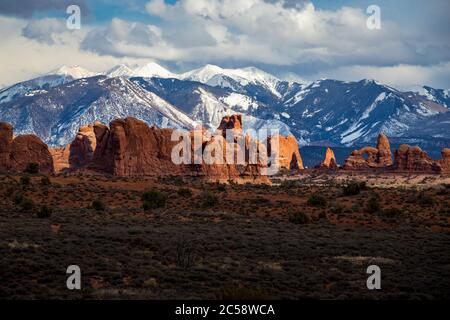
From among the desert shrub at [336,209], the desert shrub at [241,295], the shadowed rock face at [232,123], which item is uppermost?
the shadowed rock face at [232,123]

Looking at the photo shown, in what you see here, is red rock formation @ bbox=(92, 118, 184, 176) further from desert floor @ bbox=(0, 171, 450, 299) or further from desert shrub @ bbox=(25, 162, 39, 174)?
desert floor @ bbox=(0, 171, 450, 299)

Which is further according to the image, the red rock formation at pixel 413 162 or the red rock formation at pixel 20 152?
the red rock formation at pixel 413 162

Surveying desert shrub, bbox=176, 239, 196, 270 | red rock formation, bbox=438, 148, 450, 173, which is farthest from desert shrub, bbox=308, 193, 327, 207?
red rock formation, bbox=438, 148, 450, 173

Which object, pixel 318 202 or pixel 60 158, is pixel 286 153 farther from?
pixel 318 202

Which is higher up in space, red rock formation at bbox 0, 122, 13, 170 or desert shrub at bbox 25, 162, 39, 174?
red rock formation at bbox 0, 122, 13, 170

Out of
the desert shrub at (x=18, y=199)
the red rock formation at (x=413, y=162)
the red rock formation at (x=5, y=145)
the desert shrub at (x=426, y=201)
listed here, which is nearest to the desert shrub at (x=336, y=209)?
the desert shrub at (x=426, y=201)

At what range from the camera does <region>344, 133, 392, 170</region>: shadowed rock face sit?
15225 cm

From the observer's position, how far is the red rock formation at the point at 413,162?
13862 cm

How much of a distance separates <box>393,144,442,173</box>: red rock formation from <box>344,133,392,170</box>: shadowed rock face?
29.4 ft

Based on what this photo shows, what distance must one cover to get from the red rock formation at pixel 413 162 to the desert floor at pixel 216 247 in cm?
8535

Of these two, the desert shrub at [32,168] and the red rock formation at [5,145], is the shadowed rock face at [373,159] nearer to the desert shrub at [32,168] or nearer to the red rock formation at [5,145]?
Answer: the desert shrub at [32,168]

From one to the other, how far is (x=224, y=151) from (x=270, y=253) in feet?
216

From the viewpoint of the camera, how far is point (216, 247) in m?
31.8

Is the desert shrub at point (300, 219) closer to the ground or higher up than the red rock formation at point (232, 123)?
closer to the ground
